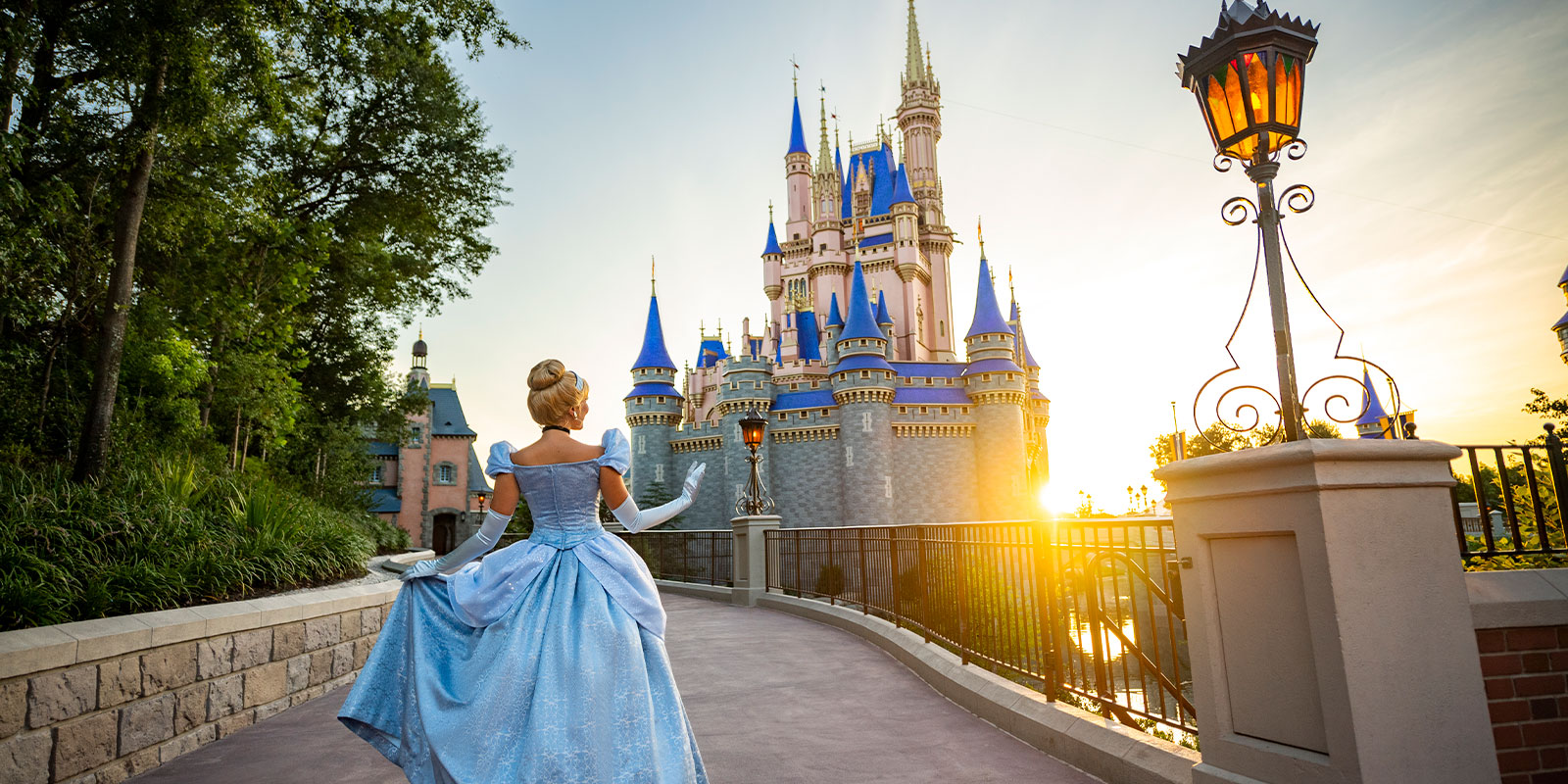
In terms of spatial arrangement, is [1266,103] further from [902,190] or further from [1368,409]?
[902,190]

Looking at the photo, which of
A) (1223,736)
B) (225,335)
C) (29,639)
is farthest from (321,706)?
(225,335)

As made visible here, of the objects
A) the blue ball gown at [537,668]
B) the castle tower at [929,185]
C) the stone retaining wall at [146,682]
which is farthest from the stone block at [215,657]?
the castle tower at [929,185]

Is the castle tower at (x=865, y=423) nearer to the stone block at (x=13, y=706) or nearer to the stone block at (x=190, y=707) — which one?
the stone block at (x=190, y=707)

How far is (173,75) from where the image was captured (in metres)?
8.11

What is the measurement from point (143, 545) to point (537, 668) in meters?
4.25

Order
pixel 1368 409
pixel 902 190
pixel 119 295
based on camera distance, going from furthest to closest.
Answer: pixel 902 190
pixel 119 295
pixel 1368 409

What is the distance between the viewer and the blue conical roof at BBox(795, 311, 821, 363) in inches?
1943

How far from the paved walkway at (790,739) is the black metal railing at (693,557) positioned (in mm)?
9075

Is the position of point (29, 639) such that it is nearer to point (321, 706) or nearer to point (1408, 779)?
point (321, 706)

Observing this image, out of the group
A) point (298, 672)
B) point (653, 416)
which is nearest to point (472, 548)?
point (298, 672)

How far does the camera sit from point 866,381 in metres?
41.2

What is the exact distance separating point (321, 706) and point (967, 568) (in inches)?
198

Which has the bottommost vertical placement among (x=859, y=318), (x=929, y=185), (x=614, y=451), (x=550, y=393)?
(x=614, y=451)

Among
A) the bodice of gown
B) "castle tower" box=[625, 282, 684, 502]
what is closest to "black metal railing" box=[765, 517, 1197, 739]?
the bodice of gown
